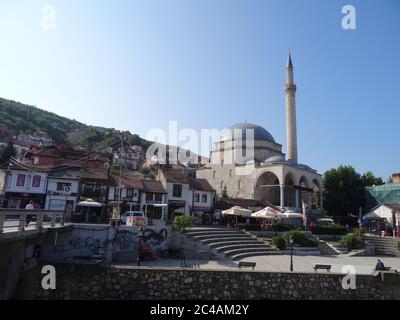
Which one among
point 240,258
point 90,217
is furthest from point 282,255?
point 90,217

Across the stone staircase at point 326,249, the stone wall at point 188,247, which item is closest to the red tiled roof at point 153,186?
the stone wall at point 188,247

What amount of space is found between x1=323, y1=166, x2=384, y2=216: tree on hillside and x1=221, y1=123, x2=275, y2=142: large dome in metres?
10.8

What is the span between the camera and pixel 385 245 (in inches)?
1040

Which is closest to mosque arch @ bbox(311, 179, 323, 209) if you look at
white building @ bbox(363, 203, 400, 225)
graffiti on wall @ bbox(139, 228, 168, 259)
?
white building @ bbox(363, 203, 400, 225)

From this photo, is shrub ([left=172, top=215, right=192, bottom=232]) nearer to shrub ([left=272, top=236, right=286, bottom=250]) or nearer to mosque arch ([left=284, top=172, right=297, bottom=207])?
shrub ([left=272, top=236, right=286, bottom=250])

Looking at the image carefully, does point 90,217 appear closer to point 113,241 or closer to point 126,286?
point 113,241

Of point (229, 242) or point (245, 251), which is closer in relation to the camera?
point (245, 251)

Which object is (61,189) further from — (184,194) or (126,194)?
(184,194)

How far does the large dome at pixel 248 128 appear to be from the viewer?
4916 centimetres

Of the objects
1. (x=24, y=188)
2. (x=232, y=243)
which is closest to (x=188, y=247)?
(x=232, y=243)

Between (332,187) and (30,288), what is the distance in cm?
4385

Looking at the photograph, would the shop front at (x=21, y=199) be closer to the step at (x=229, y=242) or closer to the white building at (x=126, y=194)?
the white building at (x=126, y=194)

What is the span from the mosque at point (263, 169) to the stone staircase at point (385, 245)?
37.4 feet

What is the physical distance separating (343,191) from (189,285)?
4048cm
